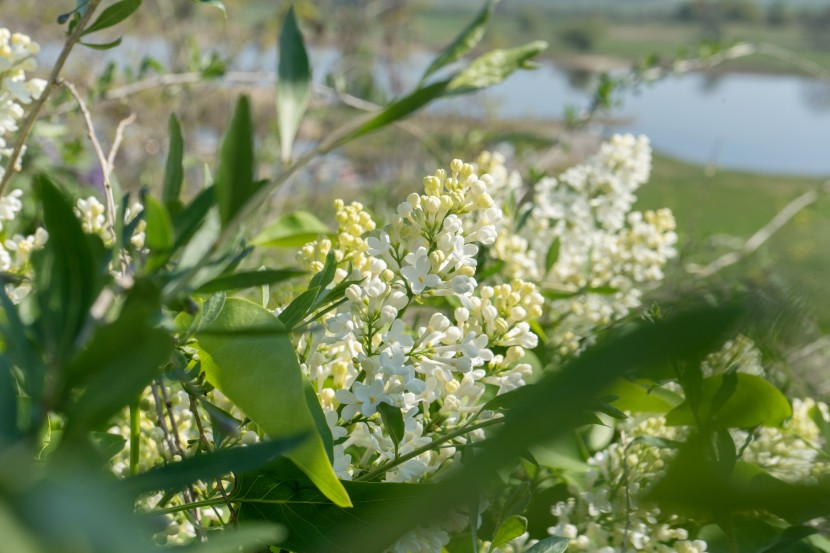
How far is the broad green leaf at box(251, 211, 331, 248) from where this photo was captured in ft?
1.63

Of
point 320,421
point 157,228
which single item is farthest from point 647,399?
point 157,228

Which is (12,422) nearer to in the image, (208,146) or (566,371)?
(566,371)

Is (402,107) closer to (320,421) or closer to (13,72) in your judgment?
(320,421)

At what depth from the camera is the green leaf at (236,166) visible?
0.19 m

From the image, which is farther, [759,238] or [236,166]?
[759,238]

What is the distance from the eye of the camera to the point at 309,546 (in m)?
0.28

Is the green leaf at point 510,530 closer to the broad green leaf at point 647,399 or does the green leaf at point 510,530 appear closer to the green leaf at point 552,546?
the green leaf at point 552,546

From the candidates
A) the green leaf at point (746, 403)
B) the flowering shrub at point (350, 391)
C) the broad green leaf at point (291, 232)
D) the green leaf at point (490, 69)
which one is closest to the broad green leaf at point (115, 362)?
the flowering shrub at point (350, 391)

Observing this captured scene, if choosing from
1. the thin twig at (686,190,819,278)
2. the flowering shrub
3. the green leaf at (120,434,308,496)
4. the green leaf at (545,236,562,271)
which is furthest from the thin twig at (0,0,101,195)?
the thin twig at (686,190,819,278)

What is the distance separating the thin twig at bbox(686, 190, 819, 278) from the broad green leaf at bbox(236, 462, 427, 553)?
623mm

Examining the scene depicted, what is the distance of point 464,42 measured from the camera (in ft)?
0.95

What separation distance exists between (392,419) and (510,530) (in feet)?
0.19

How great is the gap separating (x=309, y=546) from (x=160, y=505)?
0.08 metres

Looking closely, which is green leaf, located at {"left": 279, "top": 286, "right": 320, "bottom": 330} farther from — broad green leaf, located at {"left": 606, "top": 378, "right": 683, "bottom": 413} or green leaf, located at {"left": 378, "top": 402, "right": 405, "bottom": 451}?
broad green leaf, located at {"left": 606, "top": 378, "right": 683, "bottom": 413}
